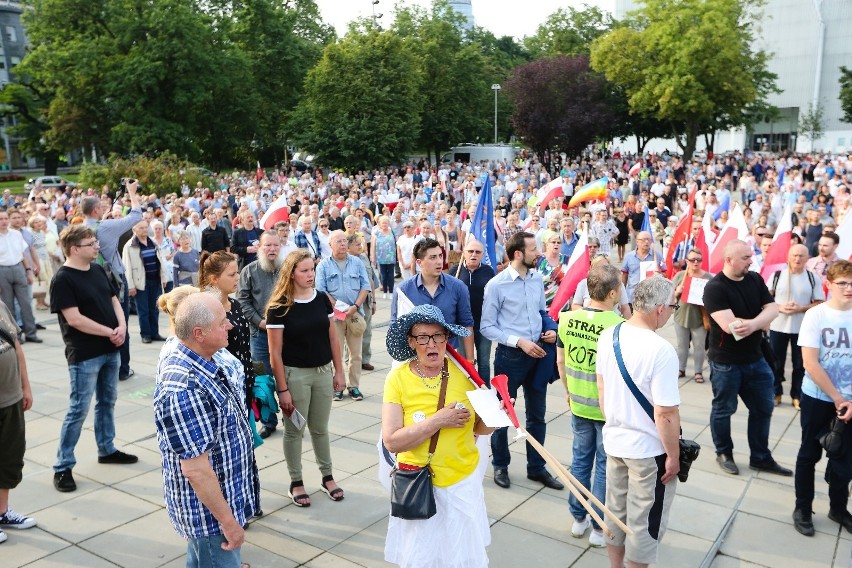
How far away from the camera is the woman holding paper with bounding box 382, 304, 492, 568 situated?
3348mm

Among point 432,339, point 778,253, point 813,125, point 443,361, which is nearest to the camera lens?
point 432,339

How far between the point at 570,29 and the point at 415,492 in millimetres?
67486

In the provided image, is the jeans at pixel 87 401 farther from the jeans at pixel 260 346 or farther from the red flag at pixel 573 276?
the red flag at pixel 573 276

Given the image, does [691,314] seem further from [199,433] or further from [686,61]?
[686,61]

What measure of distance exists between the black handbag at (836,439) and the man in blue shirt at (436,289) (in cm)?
255

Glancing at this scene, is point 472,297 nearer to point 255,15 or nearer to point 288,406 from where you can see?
point 288,406

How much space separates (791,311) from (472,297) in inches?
130

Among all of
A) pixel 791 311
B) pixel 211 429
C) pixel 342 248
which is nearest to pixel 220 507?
pixel 211 429

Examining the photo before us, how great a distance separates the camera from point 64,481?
5.55 m

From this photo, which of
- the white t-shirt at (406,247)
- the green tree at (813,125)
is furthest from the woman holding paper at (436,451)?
the green tree at (813,125)

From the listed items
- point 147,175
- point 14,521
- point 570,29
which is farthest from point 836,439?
point 570,29

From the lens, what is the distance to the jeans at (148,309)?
10406 mm

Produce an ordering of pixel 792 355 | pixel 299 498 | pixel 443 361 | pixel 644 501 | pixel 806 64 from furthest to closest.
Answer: pixel 806 64
pixel 792 355
pixel 299 498
pixel 644 501
pixel 443 361

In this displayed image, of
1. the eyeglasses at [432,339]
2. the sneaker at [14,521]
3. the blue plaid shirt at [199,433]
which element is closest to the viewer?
the blue plaid shirt at [199,433]
